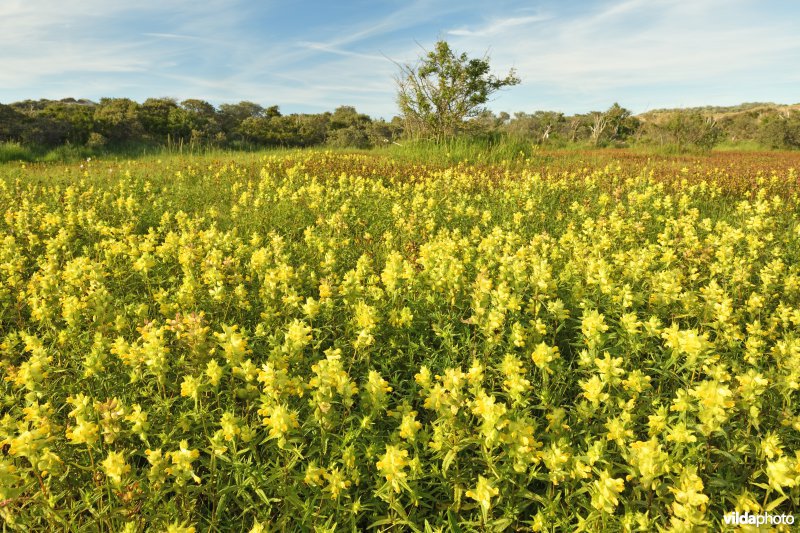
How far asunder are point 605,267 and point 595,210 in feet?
11.1

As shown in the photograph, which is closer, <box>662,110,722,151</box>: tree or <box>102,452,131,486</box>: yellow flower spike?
<box>102,452,131,486</box>: yellow flower spike

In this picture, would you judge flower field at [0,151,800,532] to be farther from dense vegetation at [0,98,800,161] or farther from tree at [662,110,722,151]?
tree at [662,110,722,151]

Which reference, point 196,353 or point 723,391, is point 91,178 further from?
point 723,391

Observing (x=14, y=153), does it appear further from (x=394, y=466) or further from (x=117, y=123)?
(x=394, y=466)

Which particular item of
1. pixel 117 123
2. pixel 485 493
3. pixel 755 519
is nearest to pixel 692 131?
pixel 117 123

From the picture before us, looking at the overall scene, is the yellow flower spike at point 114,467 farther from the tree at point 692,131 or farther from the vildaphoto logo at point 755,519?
the tree at point 692,131

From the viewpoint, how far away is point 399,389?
274 centimetres

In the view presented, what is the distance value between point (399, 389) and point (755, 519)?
5.63 feet

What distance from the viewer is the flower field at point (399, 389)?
188 centimetres

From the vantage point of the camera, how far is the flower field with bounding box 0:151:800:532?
1.88 metres

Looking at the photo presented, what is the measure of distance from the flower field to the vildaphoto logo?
0.07 metres

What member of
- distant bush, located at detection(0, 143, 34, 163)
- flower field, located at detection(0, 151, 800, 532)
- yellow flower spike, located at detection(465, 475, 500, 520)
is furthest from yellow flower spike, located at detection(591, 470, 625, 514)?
distant bush, located at detection(0, 143, 34, 163)

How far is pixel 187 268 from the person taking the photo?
3633mm

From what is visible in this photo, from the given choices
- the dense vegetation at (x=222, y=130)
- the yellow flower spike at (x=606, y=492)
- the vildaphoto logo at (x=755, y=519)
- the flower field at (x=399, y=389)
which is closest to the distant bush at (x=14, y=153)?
the dense vegetation at (x=222, y=130)
